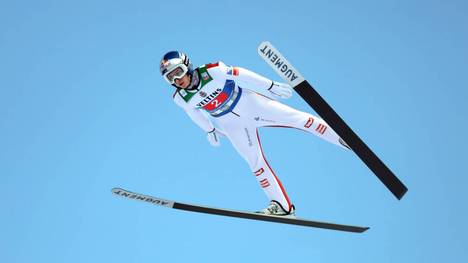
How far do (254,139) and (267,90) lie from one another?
0.59 meters

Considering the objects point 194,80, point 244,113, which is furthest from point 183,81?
Result: point 244,113

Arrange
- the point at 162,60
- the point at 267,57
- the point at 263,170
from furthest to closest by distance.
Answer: the point at 263,170, the point at 162,60, the point at 267,57

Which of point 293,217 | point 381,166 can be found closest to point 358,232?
point 293,217

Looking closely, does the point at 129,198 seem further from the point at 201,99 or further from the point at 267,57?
the point at 267,57

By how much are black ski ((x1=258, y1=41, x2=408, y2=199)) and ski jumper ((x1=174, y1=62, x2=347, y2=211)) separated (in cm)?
57

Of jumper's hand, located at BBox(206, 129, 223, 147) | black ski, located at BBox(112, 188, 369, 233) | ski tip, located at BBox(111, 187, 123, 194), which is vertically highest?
jumper's hand, located at BBox(206, 129, 223, 147)

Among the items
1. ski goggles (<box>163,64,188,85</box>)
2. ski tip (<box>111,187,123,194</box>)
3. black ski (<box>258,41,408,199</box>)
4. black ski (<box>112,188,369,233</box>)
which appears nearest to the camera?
black ski (<box>258,41,408,199</box>)

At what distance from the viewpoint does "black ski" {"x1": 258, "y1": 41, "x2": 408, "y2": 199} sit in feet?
17.9

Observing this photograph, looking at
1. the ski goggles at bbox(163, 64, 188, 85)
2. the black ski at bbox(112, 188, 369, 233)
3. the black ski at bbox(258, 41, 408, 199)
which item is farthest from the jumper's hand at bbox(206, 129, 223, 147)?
the black ski at bbox(258, 41, 408, 199)

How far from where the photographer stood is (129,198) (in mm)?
6484

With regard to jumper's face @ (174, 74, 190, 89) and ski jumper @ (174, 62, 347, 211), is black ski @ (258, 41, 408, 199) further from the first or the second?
jumper's face @ (174, 74, 190, 89)

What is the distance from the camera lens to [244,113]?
634cm

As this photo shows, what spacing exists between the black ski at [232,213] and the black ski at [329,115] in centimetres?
97

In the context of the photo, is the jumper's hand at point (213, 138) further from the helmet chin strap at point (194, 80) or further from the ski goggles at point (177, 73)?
the ski goggles at point (177, 73)
